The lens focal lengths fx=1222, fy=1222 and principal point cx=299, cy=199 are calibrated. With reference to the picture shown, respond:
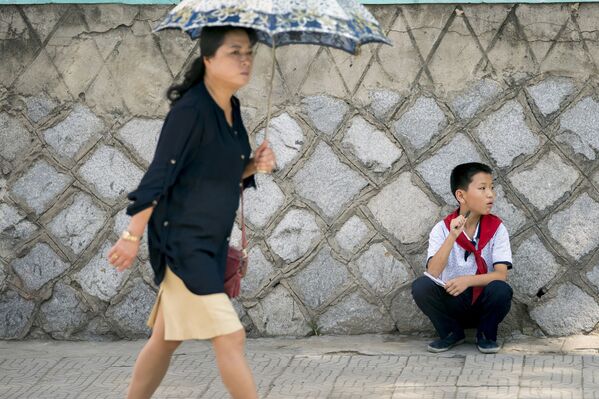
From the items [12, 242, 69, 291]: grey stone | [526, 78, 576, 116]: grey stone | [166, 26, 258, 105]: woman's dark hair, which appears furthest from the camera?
[12, 242, 69, 291]: grey stone

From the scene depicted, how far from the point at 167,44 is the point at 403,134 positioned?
1.38m

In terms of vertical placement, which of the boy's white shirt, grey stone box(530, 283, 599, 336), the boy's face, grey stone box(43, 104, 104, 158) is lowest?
grey stone box(530, 283, 599, 336)

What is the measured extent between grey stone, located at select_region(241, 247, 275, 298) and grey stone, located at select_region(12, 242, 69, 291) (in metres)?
1.03

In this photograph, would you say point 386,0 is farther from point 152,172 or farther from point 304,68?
point 152,172

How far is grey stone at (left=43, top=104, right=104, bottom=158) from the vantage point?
6.80 meters

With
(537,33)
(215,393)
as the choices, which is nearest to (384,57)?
(537,33)

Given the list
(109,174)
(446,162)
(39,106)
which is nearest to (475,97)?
(446,162)

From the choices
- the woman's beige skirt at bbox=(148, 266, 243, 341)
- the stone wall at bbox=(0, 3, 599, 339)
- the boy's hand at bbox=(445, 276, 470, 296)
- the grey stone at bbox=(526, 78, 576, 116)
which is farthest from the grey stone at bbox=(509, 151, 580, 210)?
the woman's beige skirt at bbox=(148, 266, 243, 341)

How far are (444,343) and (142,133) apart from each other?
2.01 meters

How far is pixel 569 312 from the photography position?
21.5 ft

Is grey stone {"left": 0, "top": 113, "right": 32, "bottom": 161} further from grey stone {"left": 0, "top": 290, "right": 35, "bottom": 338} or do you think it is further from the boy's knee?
the boy's knee

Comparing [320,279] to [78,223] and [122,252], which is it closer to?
[78,223]

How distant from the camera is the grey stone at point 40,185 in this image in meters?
6.85

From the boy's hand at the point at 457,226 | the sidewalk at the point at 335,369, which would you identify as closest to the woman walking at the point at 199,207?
the sidewalk at the point at 335,369
